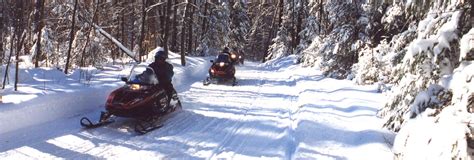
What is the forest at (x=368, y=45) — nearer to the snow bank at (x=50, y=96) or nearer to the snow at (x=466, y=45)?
the snow at (x=466, y=45)

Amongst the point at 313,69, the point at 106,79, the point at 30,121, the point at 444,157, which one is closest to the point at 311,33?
the point at 313,69

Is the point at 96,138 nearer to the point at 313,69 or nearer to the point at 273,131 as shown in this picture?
the point at 273,131

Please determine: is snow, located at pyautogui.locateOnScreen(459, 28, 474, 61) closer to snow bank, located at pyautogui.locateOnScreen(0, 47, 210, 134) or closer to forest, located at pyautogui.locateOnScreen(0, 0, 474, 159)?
forest, located at pyautogui.locateOnScreen(0, 0, 474, 159)

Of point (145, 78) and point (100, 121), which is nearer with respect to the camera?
point (100, 121)

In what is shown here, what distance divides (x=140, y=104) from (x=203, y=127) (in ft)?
4.49

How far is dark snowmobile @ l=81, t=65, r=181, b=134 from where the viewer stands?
878 centimetres

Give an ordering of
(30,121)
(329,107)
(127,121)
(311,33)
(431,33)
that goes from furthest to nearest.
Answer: (311,33) → (329,107) → (127,121) → (30,121) → (431,33)

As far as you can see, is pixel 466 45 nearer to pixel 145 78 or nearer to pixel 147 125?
pixel 147 125

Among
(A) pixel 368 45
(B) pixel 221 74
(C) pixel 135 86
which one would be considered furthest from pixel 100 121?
(A) pixel 368 45

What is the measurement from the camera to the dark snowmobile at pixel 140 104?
8.78 metres

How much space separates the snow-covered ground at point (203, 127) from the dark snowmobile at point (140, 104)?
0.26 meters

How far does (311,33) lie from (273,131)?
2558 centimetres

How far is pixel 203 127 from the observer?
9281mm

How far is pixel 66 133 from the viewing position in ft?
27.1
